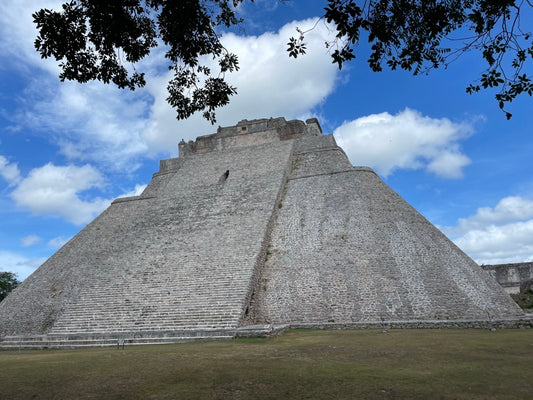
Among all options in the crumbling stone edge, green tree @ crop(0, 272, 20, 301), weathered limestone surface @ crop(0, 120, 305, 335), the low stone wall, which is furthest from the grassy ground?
green tree @ crop(0, 272, 20, 301)

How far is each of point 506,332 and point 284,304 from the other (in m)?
5.74

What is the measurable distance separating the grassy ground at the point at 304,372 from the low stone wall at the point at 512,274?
18.9 meters

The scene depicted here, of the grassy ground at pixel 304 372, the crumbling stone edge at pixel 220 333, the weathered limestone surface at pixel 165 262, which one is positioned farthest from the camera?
the weathered limestone surface at pixel 165 262

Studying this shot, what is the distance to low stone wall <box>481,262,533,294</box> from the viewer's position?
24266 millimetres

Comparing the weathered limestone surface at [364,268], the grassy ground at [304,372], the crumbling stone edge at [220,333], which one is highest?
the weathered limestone surface at [364,268]

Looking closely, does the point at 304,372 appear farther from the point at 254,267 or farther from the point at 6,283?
the point at 6,283

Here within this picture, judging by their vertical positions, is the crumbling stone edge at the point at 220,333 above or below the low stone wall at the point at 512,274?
below

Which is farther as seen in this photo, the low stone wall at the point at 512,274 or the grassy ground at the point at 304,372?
the low stone wall at the point at 512,274

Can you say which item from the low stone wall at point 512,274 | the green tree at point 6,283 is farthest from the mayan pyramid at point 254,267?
the green tree at point 6,283

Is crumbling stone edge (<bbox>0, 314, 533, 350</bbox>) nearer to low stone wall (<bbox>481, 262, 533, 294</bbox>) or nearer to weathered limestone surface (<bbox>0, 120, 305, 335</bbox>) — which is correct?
weathered limestone surface (<bbox>0, 120, 305, 335</bbox>)

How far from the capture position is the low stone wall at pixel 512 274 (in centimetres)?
2427

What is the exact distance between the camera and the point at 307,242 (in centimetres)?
1396

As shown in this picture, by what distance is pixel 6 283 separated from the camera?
3325 centimetres

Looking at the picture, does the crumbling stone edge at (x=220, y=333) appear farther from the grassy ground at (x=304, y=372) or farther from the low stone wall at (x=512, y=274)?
the low stone wall at (x=512, y=274)
